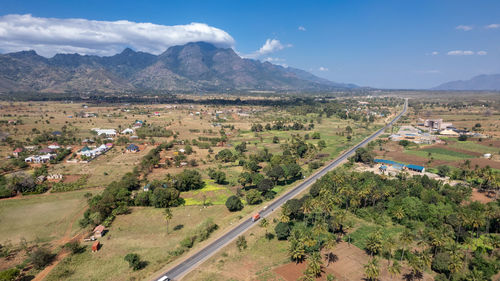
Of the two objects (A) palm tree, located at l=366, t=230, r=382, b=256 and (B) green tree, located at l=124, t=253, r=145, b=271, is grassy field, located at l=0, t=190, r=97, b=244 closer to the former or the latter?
(B) green tree, located at l=124, t=253, r=145, b=271

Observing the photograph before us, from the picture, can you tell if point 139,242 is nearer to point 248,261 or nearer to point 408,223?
point 248,261

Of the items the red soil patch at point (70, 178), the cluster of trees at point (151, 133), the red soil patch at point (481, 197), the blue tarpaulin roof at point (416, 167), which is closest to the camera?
the red soil patch at point (481, 197)

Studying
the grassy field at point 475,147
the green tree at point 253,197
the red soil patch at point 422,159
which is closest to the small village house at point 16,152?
the green tree at point 253,197

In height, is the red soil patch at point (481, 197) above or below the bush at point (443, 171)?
below

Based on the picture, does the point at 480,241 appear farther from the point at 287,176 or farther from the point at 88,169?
the point at 88,169

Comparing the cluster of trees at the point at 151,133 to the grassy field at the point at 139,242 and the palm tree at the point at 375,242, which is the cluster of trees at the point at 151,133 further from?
the palm tree at the point at 375,242

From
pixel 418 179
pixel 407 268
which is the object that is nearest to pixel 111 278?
pixel 407 268
